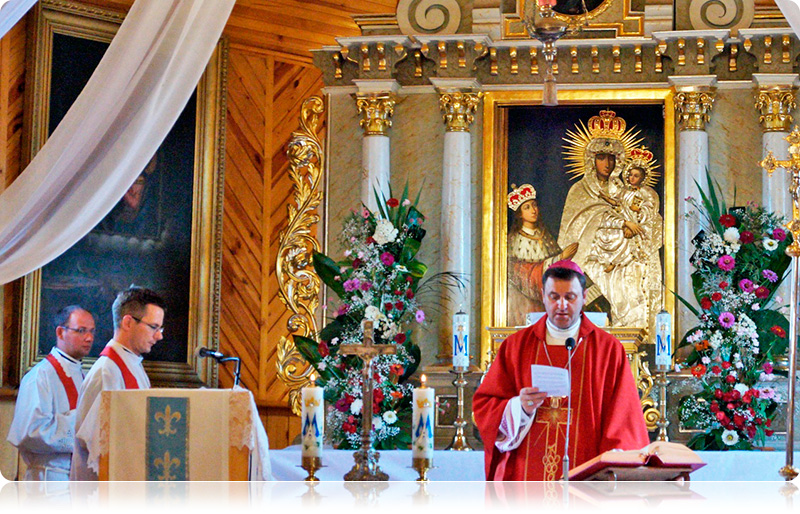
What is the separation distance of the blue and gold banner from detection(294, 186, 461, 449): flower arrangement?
8.94 ft

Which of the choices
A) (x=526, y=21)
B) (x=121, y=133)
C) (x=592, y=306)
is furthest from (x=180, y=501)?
(x=592, y=306)

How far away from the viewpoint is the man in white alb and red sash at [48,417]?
7.27 meters

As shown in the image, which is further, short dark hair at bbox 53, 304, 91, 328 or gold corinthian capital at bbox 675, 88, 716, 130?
gold corinthian capital at bbox 675, 88, 716, 130

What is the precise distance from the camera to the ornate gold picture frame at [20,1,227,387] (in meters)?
8.66

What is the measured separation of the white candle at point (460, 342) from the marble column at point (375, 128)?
4.86 feet

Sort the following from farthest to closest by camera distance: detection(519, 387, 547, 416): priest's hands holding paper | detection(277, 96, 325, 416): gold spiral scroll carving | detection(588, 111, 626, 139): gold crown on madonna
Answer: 1. detection(277, 96, 325, 416): gold spiral scroll carving
2. detection(588, 111, 626, 139): gold crown on madonna
3. detection(519, 387, 547, 416): priest's hands holding paper

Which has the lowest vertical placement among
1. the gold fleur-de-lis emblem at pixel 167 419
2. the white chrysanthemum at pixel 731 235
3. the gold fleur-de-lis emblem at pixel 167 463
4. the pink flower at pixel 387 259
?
the gold fleur-de-lis emblem at pixel 167 463

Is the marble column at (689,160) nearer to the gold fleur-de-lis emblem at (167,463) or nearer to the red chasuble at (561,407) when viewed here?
the red chasuble at (561,407)

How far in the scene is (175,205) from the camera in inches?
368

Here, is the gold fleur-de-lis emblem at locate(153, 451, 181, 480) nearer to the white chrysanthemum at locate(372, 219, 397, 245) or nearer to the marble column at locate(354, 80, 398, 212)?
the white chrysanthemum at locate(372, 219, 397, 245)

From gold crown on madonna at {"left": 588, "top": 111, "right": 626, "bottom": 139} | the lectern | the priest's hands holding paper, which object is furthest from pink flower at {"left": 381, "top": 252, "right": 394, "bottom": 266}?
the lectern

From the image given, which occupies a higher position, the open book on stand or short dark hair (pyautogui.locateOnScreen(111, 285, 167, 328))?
short dark hair (pyautogui.locateOnScreen(111, 285, 167, 328))

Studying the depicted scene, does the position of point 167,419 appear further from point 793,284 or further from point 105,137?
point 793,284

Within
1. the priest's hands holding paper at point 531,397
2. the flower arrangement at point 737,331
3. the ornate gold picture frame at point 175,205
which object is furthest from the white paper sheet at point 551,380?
the ornate gold picture frame at point 175,205
